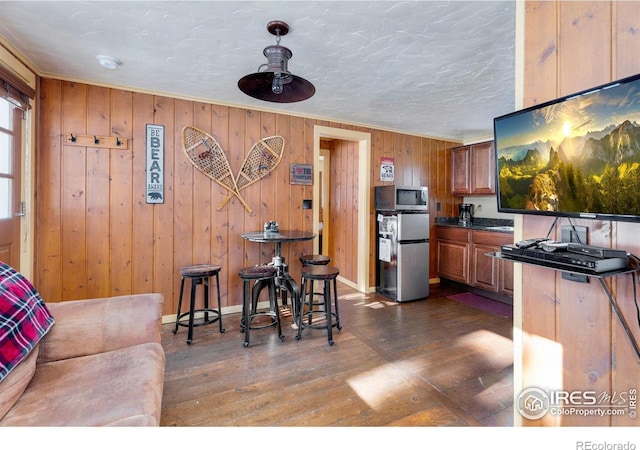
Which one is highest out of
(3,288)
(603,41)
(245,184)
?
(603,41)

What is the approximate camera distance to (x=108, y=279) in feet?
8.95

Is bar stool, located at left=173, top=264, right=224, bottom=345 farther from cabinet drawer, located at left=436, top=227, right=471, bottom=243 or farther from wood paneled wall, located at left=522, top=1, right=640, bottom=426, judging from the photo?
cabinet drawer, located at left=436, top=227, right=471, bottom=243

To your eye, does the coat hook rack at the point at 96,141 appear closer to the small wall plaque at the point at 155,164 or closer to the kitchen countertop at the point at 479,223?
the small wall plaque at the point at 155,164

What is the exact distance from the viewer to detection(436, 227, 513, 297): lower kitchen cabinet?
136 inches

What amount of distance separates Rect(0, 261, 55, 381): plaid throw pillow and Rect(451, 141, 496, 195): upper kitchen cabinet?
14.5 ft

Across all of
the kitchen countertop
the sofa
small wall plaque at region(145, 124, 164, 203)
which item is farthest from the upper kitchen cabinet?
the sofa

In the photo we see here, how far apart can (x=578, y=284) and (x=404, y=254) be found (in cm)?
246

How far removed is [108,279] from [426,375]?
283 centimetres

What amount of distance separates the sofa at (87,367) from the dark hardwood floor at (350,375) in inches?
20.4

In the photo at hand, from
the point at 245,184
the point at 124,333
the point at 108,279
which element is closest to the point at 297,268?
the point at 245,184

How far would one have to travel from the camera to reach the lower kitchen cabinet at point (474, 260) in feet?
11.4

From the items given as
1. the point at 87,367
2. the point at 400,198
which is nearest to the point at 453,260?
the point at 400,198

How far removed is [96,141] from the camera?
2.63 meters
